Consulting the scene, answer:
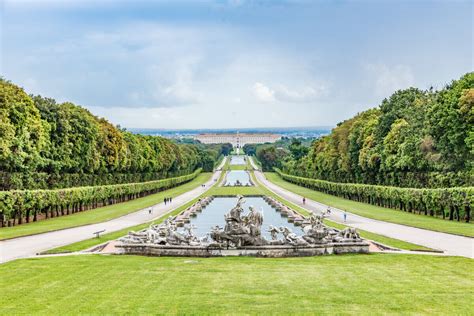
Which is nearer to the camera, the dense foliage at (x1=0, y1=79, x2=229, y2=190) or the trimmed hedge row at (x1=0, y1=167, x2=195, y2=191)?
the dense foliage at (x1=0, y1=79, x2=229, y2=190)

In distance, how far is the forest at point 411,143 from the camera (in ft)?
166

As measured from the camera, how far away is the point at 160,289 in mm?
17844

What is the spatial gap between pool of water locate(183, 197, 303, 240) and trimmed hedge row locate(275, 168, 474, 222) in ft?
38.3

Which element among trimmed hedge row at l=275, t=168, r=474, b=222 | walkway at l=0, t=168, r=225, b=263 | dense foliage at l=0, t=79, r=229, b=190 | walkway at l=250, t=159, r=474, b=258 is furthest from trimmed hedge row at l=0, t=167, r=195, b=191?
trimmed hedge row at l=275, t=168, r=474, b=222

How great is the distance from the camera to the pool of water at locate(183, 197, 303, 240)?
42519 millimetres

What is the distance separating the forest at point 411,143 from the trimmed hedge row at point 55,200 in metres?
30.2

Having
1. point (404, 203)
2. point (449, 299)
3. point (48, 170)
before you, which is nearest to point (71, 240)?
point (449, 299)

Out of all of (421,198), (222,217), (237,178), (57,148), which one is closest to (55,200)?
(57,148)

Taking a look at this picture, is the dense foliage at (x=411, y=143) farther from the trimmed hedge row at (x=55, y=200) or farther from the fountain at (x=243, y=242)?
the trimmed hedge row at (x=55, y=200)

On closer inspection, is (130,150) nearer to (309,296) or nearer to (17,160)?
(17,160)

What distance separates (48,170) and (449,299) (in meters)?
50.8

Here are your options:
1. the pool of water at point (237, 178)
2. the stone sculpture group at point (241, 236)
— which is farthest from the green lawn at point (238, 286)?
the pool of water at point (237, 178)

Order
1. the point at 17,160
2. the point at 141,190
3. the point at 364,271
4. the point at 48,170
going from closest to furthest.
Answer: the point at 364,271, the point at 17,160, the point at 48,170, the point at 141,190

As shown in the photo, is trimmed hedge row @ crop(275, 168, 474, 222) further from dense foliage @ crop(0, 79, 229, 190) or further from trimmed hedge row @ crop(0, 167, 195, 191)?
dense foliage @ crop(0, 79, 229, 190)
